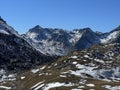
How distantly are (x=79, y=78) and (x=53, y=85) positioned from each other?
22.7 meters

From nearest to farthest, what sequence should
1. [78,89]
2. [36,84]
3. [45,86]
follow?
[78,89]
[45,86]
[36,84]

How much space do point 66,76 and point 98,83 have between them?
27.5 meters

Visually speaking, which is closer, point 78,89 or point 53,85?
point 78,89

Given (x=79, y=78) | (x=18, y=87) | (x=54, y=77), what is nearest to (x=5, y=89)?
(x=18, y=87)

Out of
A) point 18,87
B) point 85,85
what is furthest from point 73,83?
point 18,87

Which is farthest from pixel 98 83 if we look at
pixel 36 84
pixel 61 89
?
pixel 36 84

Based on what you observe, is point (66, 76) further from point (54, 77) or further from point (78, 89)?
point (78, 89)

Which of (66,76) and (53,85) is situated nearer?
(53,85)

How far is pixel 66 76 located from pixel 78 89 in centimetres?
3705

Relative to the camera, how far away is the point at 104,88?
531ft

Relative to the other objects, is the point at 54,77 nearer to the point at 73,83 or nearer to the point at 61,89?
the point at 73,83

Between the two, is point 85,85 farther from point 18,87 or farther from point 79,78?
point 18,87

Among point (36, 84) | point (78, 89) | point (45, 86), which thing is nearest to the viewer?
point (78, 89)

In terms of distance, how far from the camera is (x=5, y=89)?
192250 mm
